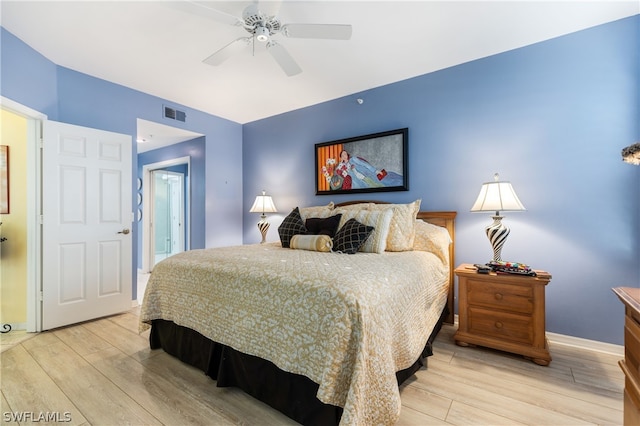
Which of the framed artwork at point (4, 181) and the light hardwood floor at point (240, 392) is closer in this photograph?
the light hardwood floor at point (240, 392)

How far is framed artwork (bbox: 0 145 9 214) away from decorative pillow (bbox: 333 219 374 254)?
3275 mm

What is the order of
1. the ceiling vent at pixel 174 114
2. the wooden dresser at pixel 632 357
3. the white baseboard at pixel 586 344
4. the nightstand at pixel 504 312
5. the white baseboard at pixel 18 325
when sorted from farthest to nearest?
the ceiling vent at pixel 174 114 → the white baseboard at pixel 18 325 → the white baseboard at pixel 586 344 → the nightstand at pixel 504 312 → the wooden dresser at pixel 632 357

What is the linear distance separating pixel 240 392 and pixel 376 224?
1.66 m

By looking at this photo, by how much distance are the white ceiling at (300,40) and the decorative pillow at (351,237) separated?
1.68 metres

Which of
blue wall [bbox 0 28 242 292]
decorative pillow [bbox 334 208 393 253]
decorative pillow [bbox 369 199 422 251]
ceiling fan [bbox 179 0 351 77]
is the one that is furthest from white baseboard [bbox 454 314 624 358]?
blue wall [bbox 0 28 242 292]

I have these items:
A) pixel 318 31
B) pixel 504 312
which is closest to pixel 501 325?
pixel 504 312

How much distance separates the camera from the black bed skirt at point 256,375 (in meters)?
1.41

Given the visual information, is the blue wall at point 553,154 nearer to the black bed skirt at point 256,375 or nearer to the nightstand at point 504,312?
the nightstand at point 504,312

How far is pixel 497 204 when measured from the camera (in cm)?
231

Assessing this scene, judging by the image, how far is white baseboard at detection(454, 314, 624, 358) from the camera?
220cm

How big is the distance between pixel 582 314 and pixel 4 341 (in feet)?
16.4

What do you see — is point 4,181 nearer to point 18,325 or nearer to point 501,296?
Result: point 18,325

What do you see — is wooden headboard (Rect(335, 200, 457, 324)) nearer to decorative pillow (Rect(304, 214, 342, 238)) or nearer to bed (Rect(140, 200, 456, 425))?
bed (Rect(140, 200, 456, 425))

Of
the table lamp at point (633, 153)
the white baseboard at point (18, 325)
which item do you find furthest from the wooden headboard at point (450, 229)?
the white baseboard at point (18, 325)
